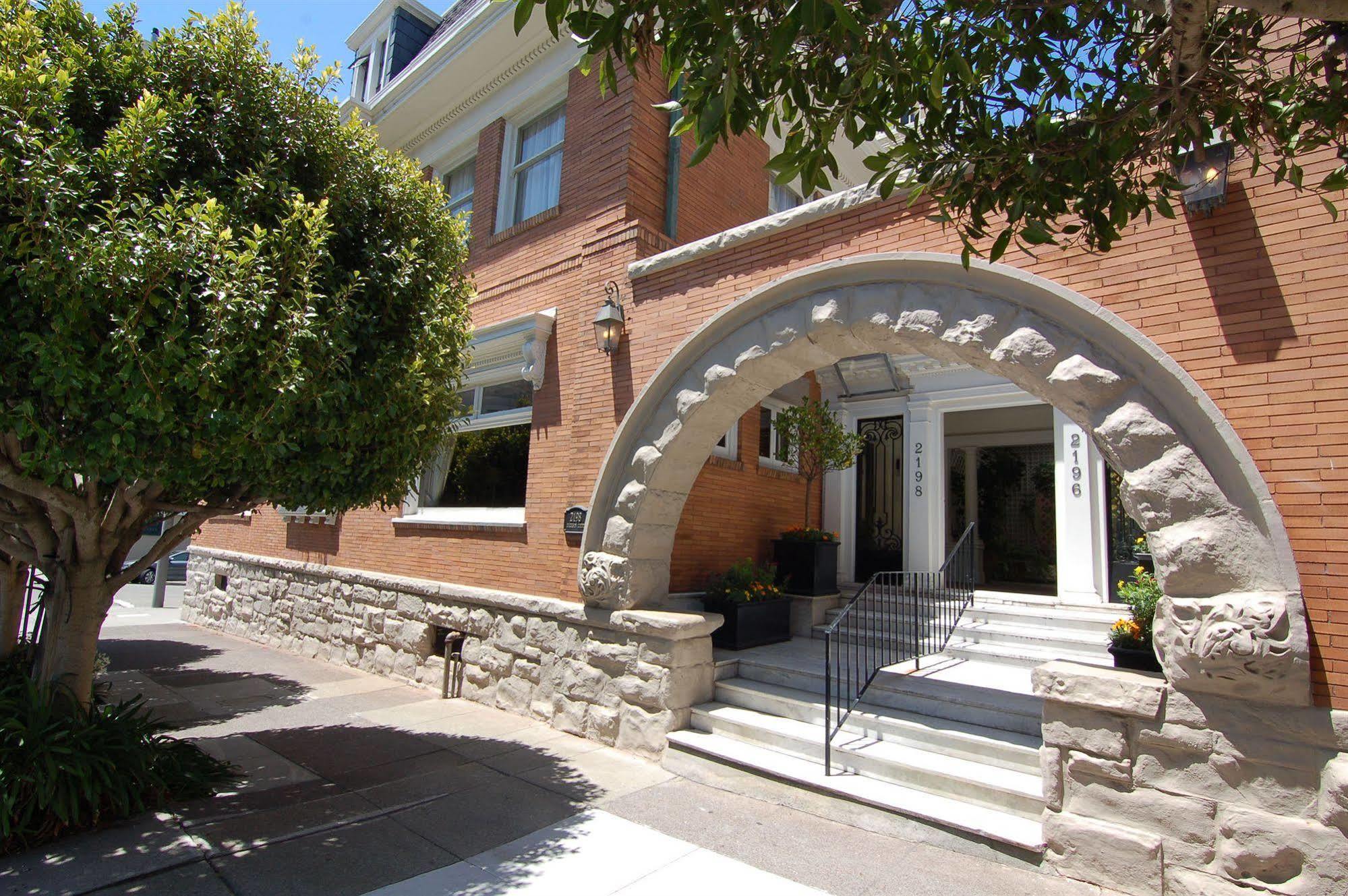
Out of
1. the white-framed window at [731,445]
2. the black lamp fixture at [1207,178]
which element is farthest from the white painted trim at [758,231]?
the white-framed window at [731,445]

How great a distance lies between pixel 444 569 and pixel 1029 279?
6.99 m

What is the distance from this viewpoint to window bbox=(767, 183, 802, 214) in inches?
405

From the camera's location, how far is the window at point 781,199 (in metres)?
10.3

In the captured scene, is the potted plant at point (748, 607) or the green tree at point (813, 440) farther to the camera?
the green tree at point (813, 440)

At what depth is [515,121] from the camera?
10.0m

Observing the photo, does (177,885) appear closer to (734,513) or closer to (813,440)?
(734,513)

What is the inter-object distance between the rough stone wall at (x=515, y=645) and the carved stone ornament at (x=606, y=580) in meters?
0.14

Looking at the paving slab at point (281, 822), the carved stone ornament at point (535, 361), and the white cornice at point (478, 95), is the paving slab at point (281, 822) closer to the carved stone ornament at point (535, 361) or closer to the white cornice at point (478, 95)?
the carved stone ornament at point (535, 361)

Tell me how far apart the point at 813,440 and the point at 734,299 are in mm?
2815

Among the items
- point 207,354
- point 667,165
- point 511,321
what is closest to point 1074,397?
point 207,354

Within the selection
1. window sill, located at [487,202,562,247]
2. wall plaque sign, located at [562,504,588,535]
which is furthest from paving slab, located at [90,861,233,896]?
window sill, located at [487,202,562,247]

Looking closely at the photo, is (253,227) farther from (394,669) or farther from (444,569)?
(394,669)

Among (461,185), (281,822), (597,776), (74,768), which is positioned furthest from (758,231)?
(461,185)

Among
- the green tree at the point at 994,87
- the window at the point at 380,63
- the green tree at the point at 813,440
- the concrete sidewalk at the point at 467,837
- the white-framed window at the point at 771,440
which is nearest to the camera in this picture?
the green tree at the point at 994,87
